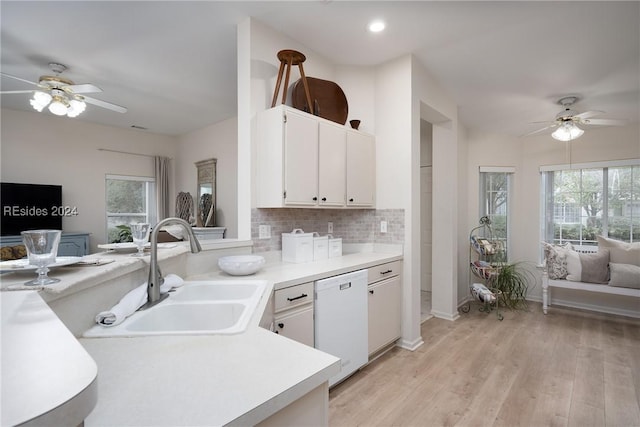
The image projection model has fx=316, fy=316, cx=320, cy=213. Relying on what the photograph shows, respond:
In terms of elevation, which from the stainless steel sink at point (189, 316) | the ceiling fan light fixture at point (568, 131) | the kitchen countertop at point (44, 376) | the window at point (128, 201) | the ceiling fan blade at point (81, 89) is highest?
the ceiling fan blade at point (81, 89)

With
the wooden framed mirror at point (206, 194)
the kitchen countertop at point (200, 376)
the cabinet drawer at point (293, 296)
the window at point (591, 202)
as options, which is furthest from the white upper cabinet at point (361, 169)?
the window at point (591, 202)

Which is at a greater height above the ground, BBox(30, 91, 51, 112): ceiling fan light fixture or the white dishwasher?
BBox(30, 91, 51, 112): ceiling fan light fixture

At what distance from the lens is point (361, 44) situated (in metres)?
2.76

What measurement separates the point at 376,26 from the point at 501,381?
2.91m

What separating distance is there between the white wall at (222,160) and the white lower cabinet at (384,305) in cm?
291

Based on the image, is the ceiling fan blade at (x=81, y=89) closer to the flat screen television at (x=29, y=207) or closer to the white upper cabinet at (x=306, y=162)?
the white upper cabinet at (x=306, y=162)

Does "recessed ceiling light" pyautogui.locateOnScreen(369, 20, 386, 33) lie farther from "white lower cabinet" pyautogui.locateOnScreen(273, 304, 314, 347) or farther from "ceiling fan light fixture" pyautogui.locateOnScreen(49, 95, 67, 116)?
"ceiling fan light fixture" pyautogui.locateOnScreen(49, 95, 67, 116)

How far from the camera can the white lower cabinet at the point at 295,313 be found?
6.13 feet

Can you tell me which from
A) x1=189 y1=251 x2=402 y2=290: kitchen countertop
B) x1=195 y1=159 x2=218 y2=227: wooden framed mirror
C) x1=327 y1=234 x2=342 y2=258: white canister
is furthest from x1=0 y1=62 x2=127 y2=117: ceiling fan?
x1=327 y1=234 x2=342 y2=258: white canister

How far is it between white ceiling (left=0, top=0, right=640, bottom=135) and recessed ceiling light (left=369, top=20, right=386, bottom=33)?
0.06 meters

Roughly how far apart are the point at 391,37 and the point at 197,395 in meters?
2.83

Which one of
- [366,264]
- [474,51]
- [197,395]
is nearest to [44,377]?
[197,395]

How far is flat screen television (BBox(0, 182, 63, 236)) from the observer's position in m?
4.11

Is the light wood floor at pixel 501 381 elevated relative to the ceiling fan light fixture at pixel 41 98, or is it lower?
lower
